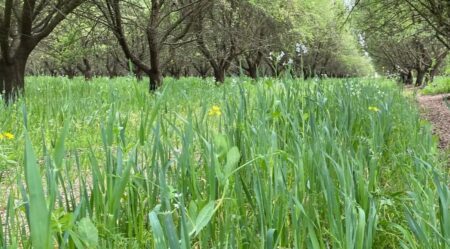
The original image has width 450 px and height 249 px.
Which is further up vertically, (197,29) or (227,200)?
(197,29)

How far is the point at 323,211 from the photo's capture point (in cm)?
170

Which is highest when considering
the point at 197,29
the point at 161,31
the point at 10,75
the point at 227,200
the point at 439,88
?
the point at 197,29

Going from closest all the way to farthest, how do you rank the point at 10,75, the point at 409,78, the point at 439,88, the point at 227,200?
the point at 227,200, the point at 10,75, the point at 439,88, the point at 409,78

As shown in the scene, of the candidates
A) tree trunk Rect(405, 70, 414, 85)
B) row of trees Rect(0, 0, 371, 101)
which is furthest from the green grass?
tree trunk Rect(405, 70, 414, 85)

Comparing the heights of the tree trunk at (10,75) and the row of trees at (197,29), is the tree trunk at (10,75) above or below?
below

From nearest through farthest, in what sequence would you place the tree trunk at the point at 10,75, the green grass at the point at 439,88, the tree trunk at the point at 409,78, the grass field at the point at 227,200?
the grass field at the point at 227,200
the tree trunk at the point at 10,75
the green grass at the point at 439,88
the tree trunk at the point at 409,78

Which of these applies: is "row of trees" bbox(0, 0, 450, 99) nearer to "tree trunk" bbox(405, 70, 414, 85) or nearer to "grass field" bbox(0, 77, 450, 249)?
"grass field" bbox(0, 77, 450, 249)

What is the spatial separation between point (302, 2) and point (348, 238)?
68.5ft

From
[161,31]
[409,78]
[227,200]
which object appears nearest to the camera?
[227,200]

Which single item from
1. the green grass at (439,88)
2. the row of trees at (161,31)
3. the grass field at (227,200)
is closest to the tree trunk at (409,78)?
the row of trees at (161,31)

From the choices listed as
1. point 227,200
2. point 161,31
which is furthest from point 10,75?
point 227,200

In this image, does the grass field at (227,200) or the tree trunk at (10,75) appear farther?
the tree trunk at (10,75)

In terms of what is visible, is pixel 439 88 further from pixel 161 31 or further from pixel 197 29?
pixel 161 31

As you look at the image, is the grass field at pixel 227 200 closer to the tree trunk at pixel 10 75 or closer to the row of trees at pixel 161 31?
the row of trees at pixel 161 31
